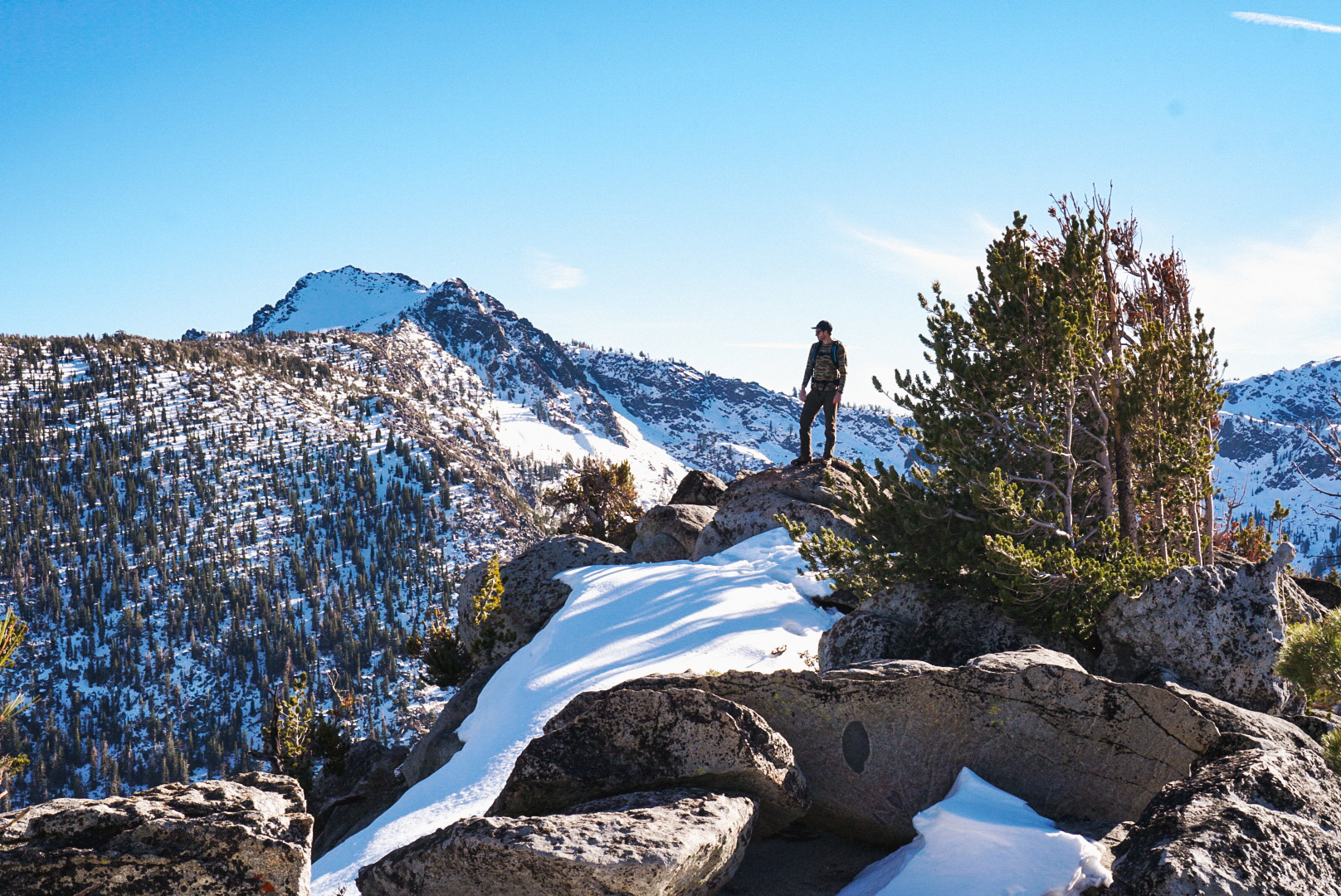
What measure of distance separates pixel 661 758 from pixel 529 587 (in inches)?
569

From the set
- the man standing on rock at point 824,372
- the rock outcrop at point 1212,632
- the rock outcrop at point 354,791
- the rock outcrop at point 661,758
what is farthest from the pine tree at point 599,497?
the rock outcrop at point 661,758

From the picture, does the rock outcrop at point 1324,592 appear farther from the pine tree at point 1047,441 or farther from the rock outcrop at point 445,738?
the rock outcrop at point 445,738

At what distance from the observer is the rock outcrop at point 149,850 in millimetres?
4465

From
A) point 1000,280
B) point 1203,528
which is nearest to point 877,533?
point 1000,280

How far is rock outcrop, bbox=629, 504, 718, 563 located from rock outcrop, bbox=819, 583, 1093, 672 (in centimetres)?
1125

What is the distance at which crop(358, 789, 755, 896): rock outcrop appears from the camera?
14.4ft

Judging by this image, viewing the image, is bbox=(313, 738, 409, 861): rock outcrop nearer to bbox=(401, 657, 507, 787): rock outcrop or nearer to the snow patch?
bbox=(401, 657, 507, 787): rock outcrop

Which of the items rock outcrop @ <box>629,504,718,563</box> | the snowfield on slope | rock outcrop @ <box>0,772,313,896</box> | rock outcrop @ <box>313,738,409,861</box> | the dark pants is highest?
the dark pants

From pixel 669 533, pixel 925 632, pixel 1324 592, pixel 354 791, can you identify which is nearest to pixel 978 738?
pixel 925 632

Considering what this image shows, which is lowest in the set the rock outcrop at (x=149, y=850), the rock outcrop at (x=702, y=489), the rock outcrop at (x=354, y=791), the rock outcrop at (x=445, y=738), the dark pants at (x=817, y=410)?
the rock outcrop at (x=354, y=791)

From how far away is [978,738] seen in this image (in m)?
6.30

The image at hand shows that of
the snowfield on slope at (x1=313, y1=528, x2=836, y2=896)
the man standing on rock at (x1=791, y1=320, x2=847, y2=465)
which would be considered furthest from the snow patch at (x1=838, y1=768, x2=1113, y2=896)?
the man standing on rock at (x1=791, y1=320, x2=847, y2=465)

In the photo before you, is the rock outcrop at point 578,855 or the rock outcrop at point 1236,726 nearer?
the rock outcrop at point 578,855

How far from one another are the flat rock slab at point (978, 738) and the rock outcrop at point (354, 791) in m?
10.6
